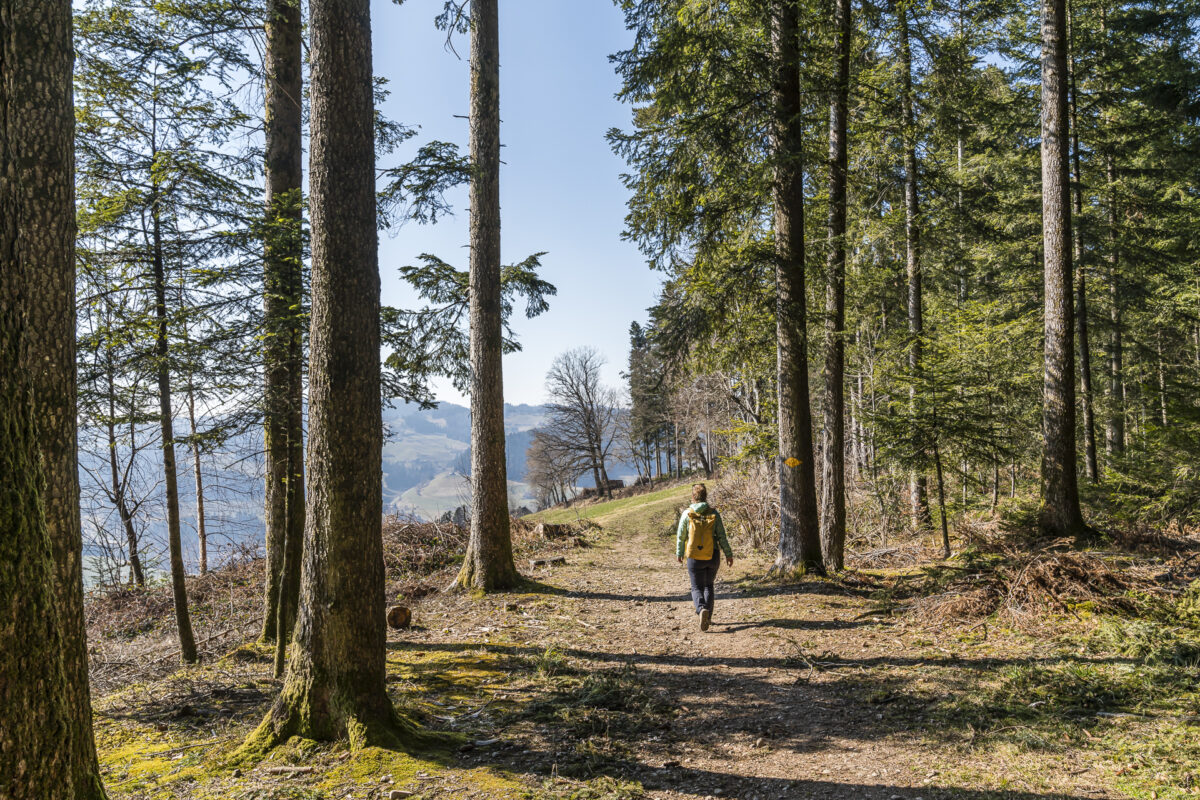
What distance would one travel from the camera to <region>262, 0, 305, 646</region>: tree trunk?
279 inches

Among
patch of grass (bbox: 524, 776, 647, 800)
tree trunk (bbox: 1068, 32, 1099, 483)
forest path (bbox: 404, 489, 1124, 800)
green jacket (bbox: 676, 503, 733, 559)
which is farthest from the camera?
tree trunk (bbox: 1068, 32, 1099, 483)

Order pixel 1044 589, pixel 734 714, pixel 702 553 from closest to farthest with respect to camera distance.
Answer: pixel 734 714, pixel 1044 589, pixel 702 553

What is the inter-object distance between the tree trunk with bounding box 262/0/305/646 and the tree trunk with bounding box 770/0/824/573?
23.3ft

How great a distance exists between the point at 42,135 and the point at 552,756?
5.18 metres

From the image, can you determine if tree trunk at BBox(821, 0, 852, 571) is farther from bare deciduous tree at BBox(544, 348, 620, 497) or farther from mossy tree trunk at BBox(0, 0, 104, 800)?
bare deciduous tree at BBox(544, 348, 620, 497)

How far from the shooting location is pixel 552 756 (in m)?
4.49

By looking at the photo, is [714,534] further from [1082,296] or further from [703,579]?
[1082,296]

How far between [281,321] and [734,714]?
6631mm

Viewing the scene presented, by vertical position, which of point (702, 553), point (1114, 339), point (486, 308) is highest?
point (1114, 339)

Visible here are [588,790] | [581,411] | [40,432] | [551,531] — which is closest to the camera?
[40,432]

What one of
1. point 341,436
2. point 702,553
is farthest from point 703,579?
point 341,436

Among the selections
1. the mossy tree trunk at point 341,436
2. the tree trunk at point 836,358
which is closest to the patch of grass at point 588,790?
the mossy tree trunk at point 341,436

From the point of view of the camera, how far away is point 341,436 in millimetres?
4617

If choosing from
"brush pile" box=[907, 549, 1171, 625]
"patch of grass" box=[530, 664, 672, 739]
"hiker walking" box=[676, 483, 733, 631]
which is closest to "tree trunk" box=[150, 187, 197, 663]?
"patch of grass" box=[530, 664, 672, 739]
